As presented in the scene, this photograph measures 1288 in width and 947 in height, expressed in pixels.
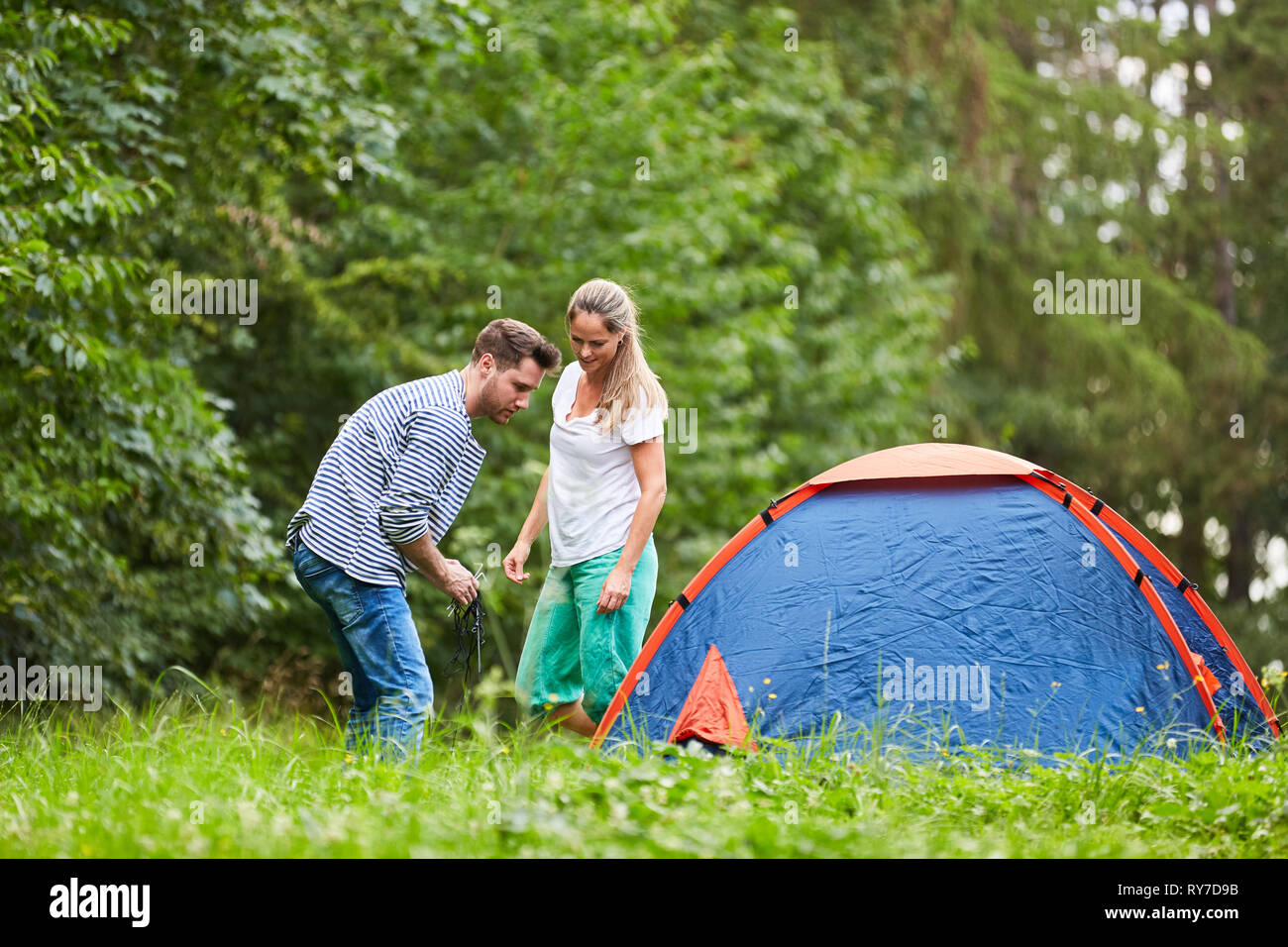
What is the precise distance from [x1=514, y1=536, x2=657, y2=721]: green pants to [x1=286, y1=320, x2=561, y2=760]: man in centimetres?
48

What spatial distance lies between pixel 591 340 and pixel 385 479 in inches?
32.0

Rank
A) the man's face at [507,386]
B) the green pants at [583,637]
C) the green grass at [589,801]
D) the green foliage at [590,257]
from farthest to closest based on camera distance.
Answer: the green foliage at [590,257] < the green pants at [583,637] < the man's face at [507,386] < the green grass at [589,801]

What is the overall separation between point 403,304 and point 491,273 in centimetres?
96

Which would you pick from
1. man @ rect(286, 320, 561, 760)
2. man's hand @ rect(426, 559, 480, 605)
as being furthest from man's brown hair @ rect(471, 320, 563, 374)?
man's hand @ rect(426, 559, 480, 605)

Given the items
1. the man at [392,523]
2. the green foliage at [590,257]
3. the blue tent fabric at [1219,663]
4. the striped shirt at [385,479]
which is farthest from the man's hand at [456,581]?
the blue tent fabric at [1219,663]

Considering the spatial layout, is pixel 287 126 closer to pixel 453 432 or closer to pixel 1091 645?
pixel 453 432

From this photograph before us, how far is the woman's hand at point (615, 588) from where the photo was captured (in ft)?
13.6

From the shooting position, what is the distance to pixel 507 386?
4.01 meters

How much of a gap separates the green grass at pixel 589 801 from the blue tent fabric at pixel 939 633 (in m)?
0.25

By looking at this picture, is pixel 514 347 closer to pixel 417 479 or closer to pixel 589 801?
pixel 417 479

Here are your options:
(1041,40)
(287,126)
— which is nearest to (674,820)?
(287,126)

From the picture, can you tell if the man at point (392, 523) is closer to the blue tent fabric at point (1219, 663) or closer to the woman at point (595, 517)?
the woman at point (595, 517)

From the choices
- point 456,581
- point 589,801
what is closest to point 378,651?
point 456,581
